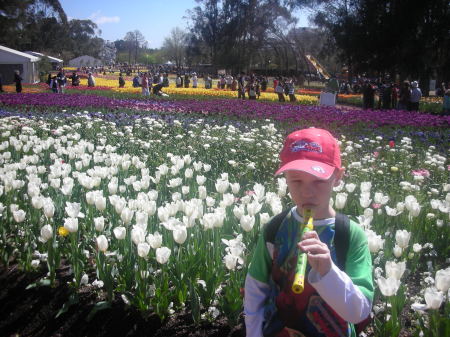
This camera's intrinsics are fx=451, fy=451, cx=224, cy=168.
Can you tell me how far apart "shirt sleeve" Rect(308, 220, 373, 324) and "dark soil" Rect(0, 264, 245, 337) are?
1208 millimetres

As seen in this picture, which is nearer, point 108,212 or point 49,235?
point 49,235

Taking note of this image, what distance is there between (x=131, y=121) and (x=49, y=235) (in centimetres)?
754

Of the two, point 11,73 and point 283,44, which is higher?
point 283,44

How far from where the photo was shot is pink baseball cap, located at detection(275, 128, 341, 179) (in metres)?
1.53

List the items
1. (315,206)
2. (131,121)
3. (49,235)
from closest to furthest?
(315,206) → (49,235) → (131,121)

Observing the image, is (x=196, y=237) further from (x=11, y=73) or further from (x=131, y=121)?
(x=11, y=73)

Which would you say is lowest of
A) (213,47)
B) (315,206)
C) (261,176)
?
(261,176)

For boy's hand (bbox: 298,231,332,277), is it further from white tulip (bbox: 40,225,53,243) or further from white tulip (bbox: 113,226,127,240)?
white tulip (bbox: 40,225,53,243)

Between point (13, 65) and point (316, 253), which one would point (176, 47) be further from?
point (316, 253)

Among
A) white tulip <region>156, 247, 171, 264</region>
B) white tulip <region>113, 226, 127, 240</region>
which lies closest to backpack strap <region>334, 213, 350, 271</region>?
white tulip <region>156, 247, 171, 264</region>

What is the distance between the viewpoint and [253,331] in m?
1.71

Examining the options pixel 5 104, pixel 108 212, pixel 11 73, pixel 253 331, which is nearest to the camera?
pixel 253 331

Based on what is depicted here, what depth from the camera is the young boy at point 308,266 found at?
1.47 meters

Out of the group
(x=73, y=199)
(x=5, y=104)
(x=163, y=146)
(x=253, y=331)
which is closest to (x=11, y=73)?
(x=5, y=104)
